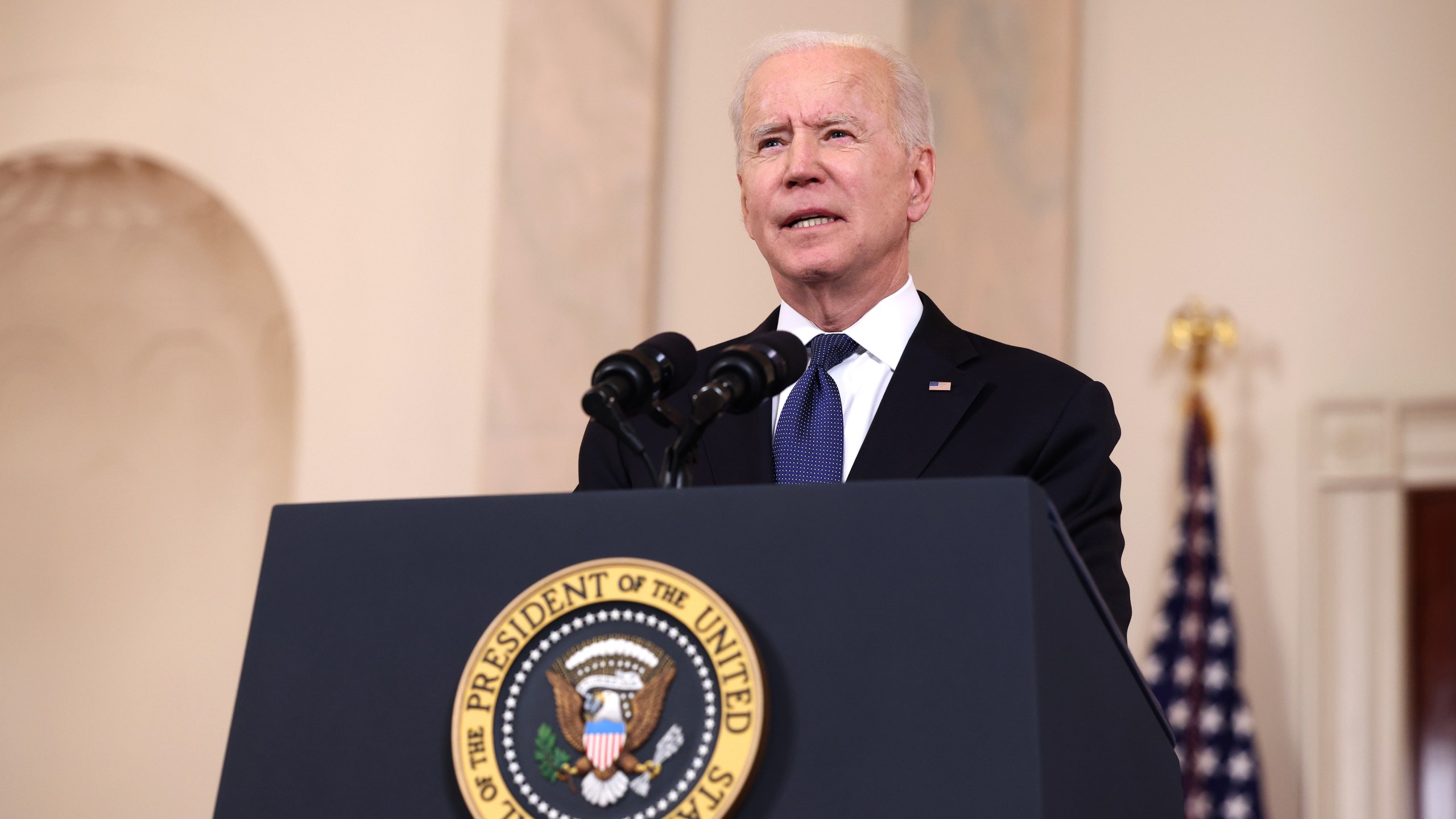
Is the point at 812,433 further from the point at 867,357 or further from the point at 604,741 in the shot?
the point at 604,741

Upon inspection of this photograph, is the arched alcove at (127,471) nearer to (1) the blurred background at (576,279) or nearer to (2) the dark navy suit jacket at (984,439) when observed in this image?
(1) the blurred background at (576,279)

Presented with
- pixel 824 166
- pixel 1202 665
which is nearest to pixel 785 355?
pixel 824 166

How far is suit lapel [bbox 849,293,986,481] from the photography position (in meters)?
2.05

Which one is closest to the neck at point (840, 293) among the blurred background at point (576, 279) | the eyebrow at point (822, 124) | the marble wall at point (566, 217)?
the eyebrow at point (822, 124)

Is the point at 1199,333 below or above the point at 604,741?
above

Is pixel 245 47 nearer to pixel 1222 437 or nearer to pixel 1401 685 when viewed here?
pixel 1222 437

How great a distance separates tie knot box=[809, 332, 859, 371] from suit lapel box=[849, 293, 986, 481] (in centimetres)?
9

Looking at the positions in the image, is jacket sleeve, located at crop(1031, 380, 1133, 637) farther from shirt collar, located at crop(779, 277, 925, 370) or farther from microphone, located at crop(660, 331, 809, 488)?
microphone, located at crop(660, 331, 809, 488)

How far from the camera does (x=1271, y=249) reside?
7074 millimetres

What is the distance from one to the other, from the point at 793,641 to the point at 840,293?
1.20 meters

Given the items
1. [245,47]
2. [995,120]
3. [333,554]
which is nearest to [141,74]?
[245,47]

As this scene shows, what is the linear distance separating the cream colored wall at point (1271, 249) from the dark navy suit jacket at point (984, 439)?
199 inches

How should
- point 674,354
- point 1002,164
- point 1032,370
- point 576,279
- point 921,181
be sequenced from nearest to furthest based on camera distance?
1. point 674,354
2. point 1032,370
3. point 921,181
4. point 576,279
5. point 1002,164

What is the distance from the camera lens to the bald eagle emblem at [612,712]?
1.27 metres
